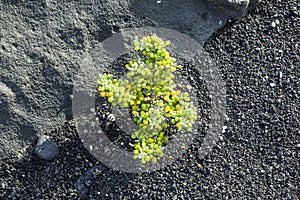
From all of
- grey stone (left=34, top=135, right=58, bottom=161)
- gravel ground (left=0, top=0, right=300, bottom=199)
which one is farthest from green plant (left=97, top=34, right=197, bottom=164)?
grey stone (left=34, top=135, right=58, bottom=161)

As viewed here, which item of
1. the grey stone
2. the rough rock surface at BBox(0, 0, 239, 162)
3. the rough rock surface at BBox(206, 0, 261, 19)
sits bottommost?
the grey stone

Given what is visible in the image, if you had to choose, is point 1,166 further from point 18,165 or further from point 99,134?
point 99,134

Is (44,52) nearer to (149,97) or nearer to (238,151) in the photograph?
(149,97)

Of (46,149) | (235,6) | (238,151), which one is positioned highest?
(235,6)

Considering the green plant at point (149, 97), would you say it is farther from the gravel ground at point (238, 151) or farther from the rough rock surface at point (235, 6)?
the rough rock surface at point (235, 6)

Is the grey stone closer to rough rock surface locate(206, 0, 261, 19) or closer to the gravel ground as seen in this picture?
the gravel ground

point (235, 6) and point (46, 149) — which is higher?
point (235, 6)

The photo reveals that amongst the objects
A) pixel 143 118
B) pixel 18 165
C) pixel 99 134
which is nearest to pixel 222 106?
pixel 143 118

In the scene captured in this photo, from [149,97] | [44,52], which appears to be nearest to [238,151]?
[149,97]
